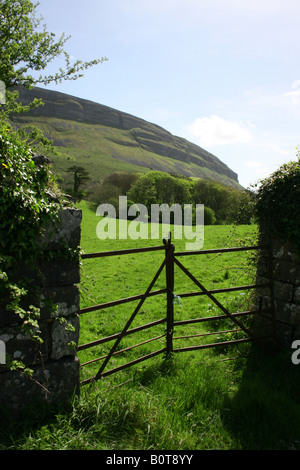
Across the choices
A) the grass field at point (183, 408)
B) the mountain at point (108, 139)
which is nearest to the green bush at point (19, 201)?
the grass field at point (183, 408)

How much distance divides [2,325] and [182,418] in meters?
1.86

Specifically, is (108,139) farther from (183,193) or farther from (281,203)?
(281,203)

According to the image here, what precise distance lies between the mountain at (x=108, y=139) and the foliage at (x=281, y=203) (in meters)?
98.1

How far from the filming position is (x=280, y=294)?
4.48m

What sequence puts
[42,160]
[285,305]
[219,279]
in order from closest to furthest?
[42,160]
[285,305]
[219,279]

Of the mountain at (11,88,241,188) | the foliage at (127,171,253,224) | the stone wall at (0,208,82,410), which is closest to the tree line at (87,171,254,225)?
the foliage at (127,171,253,224)

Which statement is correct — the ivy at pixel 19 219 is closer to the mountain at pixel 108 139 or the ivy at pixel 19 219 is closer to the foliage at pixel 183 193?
the foliage at pixel 183 193

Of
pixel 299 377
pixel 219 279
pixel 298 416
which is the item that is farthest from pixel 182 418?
pixel 219 279

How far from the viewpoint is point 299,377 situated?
3.70 m

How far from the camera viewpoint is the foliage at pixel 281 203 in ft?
13.7

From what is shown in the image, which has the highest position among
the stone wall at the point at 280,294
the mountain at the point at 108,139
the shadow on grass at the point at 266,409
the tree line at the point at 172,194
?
the mountain at the point at 108,139

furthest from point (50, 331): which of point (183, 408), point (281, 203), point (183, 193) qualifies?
point (183, 193)

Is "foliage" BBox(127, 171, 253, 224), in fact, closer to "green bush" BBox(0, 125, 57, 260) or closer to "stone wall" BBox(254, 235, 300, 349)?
"stone wall" BBox(254, 235, 300, 349)
